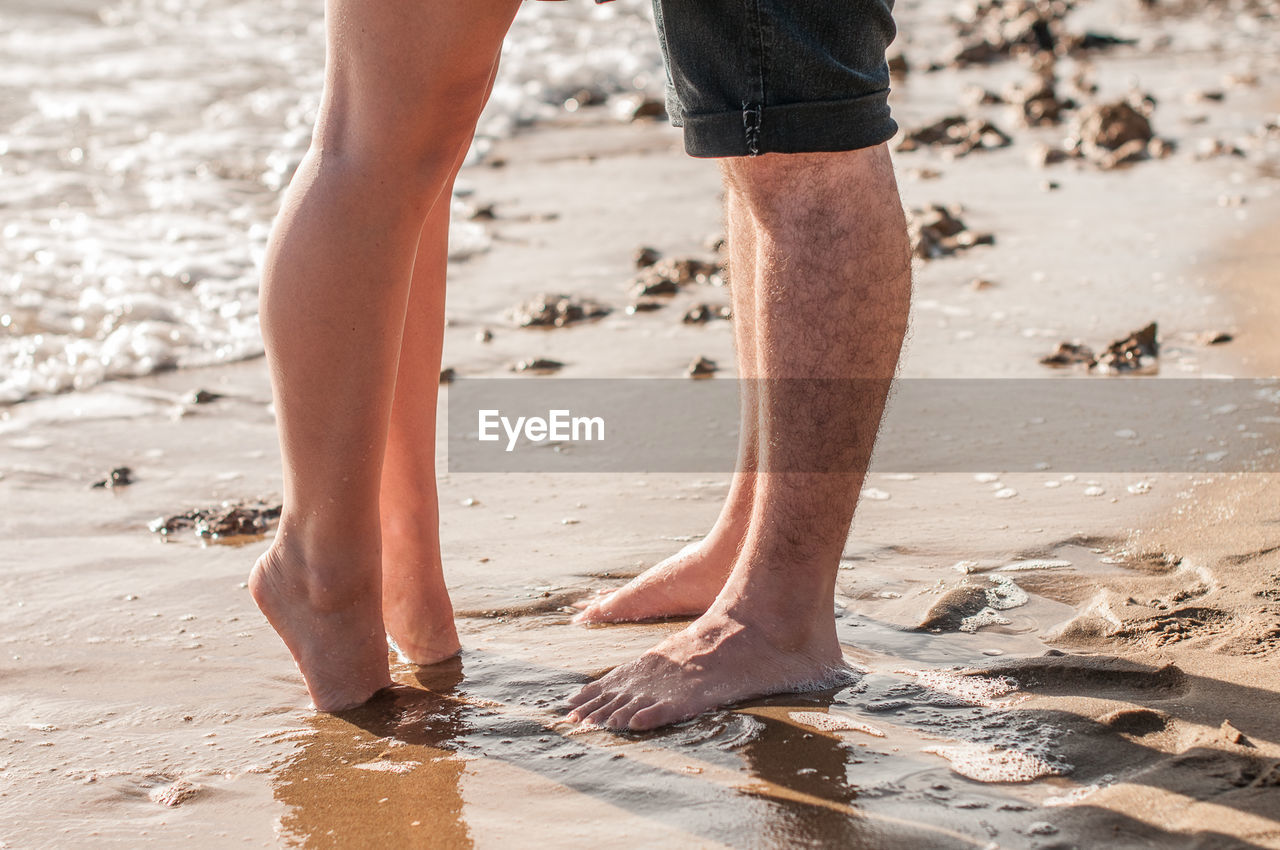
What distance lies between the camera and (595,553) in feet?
8.27

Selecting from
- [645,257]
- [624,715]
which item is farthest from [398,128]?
[645,257]

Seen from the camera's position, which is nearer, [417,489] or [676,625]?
[417,489]

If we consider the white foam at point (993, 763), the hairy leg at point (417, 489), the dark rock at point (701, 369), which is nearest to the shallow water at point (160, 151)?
the dark rock at point (701, 369)

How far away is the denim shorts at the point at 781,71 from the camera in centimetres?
180

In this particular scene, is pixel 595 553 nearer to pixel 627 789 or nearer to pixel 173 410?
pixel 627 789

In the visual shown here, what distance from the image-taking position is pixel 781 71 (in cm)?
181

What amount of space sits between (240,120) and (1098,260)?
190 inches

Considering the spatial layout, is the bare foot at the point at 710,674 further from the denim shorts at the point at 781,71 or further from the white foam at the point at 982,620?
the denim shorts at the point at 781,71

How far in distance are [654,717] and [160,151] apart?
17.9ft

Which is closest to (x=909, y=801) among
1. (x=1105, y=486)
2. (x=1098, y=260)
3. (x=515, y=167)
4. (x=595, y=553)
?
(x=595, y=553)

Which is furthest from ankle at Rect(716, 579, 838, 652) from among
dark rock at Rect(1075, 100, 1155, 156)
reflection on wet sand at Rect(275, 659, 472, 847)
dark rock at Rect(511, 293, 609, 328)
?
dark rock at Rect(1075, 100, 1155, 156)

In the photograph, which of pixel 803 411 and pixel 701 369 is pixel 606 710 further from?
pixel 701 369

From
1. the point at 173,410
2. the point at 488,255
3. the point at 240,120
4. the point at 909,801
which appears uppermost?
the point at 240,120

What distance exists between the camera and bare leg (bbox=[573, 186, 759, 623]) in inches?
88.7
